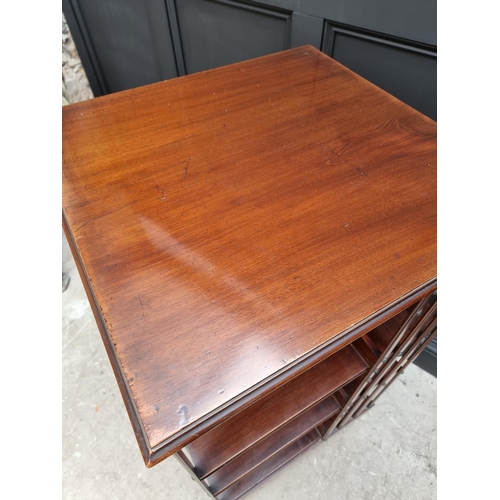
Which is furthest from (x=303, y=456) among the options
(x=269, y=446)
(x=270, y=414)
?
(x=270, y=414)

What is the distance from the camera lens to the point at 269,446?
26.8 inches

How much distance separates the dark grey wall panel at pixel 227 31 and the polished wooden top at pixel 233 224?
44cm

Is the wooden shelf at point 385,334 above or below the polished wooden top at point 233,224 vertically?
below

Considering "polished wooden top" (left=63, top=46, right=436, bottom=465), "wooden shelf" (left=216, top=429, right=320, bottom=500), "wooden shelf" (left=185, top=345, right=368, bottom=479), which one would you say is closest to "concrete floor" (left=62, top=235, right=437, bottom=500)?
"wooden shelf" (left=216, top=429, right=320, bottom=500)

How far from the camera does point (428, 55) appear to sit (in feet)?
2.39

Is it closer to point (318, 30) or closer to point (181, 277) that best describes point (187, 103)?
point (181, 277)

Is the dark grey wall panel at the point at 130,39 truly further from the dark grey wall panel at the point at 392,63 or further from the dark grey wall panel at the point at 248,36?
the dark grey wall panel at the point at 392,63

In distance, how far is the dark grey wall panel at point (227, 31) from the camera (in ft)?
3.18

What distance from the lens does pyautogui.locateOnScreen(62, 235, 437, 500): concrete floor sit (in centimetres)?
87

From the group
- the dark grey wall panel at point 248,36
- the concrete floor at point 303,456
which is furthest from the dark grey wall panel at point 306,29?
the concrete floor at point 303,456

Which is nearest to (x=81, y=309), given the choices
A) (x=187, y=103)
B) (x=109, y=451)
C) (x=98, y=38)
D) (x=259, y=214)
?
(x=109, y=451)

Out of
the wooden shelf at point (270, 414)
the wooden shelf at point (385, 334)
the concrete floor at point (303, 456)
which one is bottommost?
the concrete floor at point (303, 456)

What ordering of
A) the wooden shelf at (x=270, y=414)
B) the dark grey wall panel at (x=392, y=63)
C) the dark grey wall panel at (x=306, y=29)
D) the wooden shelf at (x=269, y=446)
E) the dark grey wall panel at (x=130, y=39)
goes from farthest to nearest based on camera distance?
1. the dark grey wall panel at (x=130, y=39)
2. the dark grey wall panel at (x=306, y=29)
3. the dark grey wall panel at (x=392, y=63)
4. the wooden shelf at (x=269, y=446)
5. the wooden shelf at (x=270, y=414)

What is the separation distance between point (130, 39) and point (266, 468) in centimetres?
150
